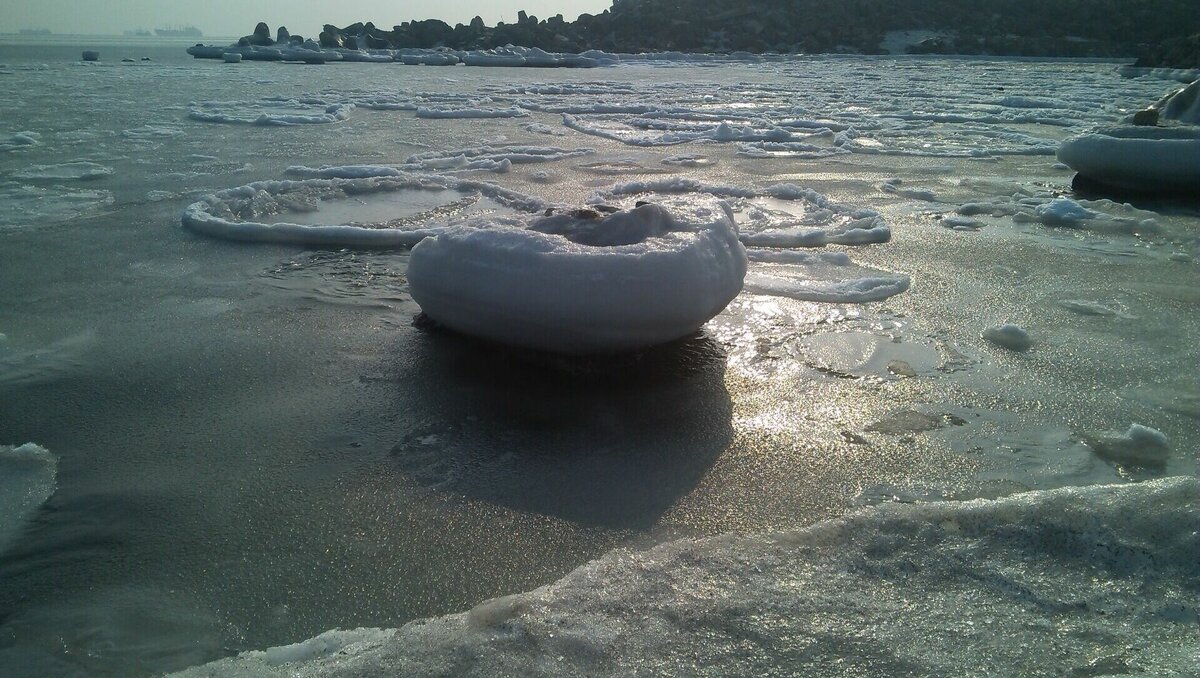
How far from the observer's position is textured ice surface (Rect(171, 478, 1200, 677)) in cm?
157

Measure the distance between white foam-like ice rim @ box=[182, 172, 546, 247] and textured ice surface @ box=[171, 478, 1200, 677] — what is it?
2.02 metres

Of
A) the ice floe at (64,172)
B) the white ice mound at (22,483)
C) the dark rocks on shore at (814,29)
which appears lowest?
the white ice mound at (22,483)

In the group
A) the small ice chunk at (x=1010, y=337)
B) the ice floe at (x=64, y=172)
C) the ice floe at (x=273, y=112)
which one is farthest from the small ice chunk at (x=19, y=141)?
the small ice chunk at (x=1010, y=337)

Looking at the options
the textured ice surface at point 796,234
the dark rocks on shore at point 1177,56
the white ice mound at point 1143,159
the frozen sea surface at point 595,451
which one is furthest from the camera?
the dark rocks on shore at point 1177,56

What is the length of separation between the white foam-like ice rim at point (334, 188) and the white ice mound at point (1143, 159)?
420 cm

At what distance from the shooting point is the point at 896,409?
8.70ft

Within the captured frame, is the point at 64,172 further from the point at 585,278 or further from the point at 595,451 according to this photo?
the point at 595,451

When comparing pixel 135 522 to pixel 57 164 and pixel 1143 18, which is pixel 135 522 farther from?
pixel 1143 18

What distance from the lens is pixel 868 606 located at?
173 centimetres

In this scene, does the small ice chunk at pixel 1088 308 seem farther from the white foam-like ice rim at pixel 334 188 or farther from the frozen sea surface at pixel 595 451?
the white foam-like ice rim at pixel 334 188

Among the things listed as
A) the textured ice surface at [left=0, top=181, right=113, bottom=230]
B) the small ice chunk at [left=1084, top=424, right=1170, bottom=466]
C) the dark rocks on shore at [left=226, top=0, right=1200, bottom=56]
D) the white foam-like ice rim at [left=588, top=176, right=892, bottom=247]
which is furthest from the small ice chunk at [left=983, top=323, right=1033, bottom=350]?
the dark rocks on shore at [left=226, top=0, right=1200, bottom=56]

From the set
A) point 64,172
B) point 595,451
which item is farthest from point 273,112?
point 595,451

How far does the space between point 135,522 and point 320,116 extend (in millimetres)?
8806

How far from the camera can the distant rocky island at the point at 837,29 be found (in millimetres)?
32438
